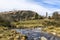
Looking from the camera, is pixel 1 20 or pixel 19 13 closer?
pixel 1 20

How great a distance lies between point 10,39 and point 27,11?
117645 mm

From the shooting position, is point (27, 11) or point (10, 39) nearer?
point (10, 39)

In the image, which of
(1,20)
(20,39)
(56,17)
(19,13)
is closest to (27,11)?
(19,13)

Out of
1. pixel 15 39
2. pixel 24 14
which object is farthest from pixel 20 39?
pixel 24 14

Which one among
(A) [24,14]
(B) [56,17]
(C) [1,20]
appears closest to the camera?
(C) [1,20]

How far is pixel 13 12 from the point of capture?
474 feet

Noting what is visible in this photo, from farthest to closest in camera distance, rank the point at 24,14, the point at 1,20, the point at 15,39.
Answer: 1. the point at 24,14
2. the point at 1,20
3. the point at 15,39

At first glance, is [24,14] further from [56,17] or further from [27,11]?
[56,17]

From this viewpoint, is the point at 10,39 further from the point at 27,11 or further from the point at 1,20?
the point at 27,11

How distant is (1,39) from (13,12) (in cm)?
11822

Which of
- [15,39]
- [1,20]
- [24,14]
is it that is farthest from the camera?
[24,14]

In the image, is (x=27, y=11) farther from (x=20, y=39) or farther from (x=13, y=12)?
(x=20, y=39)

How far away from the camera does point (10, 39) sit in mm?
26781

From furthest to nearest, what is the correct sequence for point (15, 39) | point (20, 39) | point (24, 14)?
point (24, 14) → point (20, 39) → point (15, 39)
